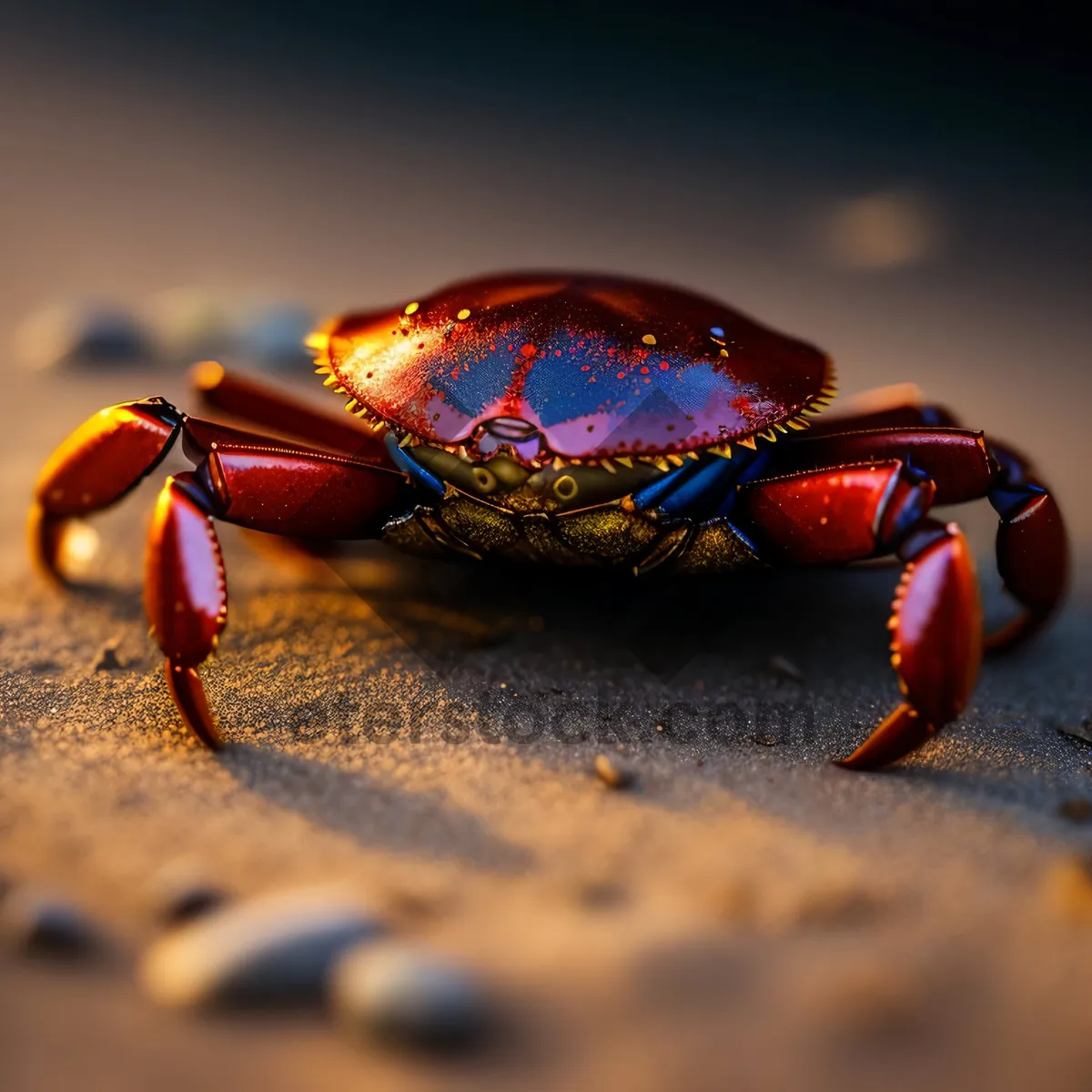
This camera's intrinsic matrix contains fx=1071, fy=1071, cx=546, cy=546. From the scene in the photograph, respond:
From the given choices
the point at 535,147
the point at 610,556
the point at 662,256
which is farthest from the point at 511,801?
the point at 535,147

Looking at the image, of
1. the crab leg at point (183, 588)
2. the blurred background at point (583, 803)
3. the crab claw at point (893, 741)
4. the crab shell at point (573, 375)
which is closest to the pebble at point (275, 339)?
the blurred background at point (583, 803)

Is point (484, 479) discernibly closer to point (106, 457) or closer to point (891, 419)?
point (106, 457)

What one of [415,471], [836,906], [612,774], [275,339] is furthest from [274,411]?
[275,339]

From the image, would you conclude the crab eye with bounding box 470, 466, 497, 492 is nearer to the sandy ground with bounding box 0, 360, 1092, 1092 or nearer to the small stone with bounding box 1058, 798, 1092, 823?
the sandy ground with bounding box 0, 360, 1092, 1092

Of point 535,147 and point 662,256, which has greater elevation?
point 535,147

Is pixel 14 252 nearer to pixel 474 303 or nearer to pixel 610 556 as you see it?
pixel 474 303

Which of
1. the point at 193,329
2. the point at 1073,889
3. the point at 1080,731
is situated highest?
the point at 193,329
